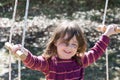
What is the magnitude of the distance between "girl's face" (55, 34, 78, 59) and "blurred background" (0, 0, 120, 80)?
73.5 inches

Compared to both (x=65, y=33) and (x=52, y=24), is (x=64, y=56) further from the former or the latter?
(x=52, y=24)

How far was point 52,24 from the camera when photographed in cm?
561

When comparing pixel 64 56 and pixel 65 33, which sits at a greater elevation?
pixel 65 33

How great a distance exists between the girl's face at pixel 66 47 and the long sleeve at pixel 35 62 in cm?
10

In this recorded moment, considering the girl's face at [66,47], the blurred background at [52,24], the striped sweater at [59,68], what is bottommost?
the blurred background at [52,24]

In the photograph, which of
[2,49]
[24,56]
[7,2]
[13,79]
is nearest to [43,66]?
[24,56]

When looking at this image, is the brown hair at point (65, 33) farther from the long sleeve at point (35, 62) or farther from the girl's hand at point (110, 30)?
the girl's hand at point (110, 30)

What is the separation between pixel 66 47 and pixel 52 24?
12.0 feet

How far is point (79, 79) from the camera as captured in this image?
2066 mm

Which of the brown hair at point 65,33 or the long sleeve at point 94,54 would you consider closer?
the brown hair at point 65,33

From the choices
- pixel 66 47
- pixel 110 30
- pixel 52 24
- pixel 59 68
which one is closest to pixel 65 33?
pixel 66 47

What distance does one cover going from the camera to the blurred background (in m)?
4.05

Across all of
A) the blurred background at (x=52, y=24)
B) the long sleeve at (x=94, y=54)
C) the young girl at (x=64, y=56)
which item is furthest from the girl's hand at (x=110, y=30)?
the blurred background at (x=52, y=24)

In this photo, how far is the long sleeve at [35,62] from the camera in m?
1.87
